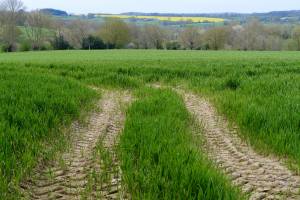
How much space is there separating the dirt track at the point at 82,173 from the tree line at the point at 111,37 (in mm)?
73896

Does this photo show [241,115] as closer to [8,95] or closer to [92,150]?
[92,150]

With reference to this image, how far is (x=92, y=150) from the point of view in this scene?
6.24 meters

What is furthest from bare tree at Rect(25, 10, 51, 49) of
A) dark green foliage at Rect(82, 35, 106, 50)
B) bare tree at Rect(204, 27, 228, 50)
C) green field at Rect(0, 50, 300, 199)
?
green field at Rect(0, 50, 300, 199)

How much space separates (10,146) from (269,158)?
3938 millimetres

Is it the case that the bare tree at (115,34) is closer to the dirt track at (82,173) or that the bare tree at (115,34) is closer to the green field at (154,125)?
the green field at (154,125)

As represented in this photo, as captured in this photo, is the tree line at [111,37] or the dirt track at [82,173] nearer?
the dirt track at [82,173]

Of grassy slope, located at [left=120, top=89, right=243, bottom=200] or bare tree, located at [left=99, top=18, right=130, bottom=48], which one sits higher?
bare tree, located at [left=99, top=18, right=130, bottom=48]

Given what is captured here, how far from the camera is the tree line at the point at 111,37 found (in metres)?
82.1

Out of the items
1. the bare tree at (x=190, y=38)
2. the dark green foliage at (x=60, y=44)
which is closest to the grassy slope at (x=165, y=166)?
the dark green foliage at (x=60, y=44)

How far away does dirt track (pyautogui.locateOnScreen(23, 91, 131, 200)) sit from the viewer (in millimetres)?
4457

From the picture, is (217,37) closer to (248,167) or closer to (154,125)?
(154,125)

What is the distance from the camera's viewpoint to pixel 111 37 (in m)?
84.6

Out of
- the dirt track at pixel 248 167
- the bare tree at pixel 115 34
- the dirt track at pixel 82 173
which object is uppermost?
the bare tree at pixel 115 34

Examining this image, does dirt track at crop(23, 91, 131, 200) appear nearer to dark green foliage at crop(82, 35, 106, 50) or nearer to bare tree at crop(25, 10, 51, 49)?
dark green foliage at crop(82, 35, 106, 50)
